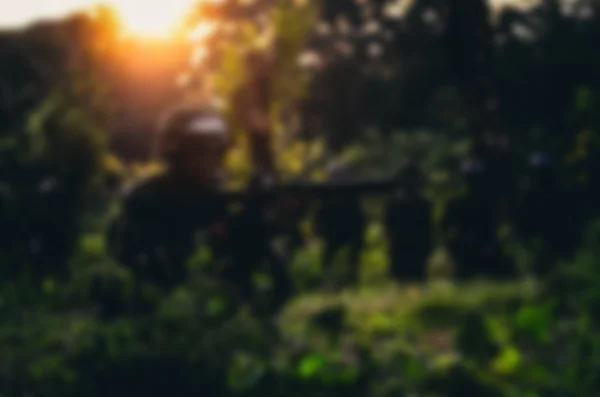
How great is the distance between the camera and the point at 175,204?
5863mm

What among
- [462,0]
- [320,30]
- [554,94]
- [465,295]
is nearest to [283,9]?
[462,0]

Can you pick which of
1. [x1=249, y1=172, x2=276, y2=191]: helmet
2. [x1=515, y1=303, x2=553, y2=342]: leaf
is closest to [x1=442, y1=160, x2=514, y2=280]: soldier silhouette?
[x1=249, y1=172, x2=276, y2=191]: helmet

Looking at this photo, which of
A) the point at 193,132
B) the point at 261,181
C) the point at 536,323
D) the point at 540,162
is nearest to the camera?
the point at 536,323

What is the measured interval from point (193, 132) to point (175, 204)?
0.48 meters

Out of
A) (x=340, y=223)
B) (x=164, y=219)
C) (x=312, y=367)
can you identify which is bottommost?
(x=312, y=367)

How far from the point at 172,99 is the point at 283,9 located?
10669mm

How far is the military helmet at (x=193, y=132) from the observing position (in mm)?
5777

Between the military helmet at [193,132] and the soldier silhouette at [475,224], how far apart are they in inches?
72.5

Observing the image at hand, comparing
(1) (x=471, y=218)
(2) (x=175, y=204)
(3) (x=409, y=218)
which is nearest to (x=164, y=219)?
(2) (x=175, y=204)

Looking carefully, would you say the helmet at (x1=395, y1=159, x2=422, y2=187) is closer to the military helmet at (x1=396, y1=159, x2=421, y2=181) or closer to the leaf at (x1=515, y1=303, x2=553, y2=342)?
the military helmet at (x1=396, y1=159, x2=421, y2=181)

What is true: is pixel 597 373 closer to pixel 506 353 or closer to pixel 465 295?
pixel 506 353

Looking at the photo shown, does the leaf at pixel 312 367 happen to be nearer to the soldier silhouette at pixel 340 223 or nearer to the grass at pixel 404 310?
the grass at pixel 404 310

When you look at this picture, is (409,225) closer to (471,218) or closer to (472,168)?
(471,218)

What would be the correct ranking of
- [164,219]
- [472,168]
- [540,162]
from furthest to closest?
[540,162] < [472,168] < [164,219]
